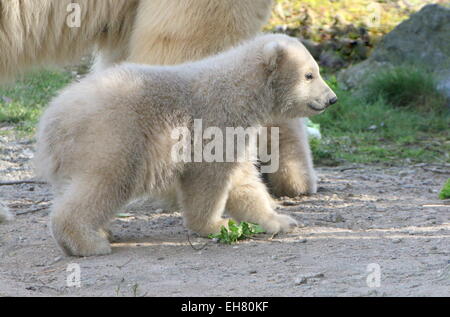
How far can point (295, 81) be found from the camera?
5.01 metres

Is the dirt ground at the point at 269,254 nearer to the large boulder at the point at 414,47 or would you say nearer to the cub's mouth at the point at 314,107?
the cub's mouth at the point at 314,107

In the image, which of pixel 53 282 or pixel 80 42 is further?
pixel 80 42

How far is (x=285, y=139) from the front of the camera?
6148 millimetres

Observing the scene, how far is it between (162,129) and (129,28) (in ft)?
5.04

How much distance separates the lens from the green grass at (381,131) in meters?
7.71

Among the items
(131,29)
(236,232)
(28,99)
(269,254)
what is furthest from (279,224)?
(28,99)

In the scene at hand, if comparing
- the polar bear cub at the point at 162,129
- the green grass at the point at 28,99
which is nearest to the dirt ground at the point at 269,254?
the polar bear cub at the point at 162,129

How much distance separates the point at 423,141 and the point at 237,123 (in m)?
3.99

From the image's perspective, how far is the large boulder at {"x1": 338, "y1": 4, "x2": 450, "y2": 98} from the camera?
9.84 meters

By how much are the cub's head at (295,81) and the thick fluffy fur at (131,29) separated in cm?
63

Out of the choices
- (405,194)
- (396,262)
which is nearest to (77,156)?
(396,262)

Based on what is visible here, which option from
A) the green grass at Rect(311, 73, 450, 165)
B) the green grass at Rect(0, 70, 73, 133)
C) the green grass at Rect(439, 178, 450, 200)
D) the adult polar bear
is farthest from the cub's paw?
the green grass at Rect(0, 70, 73, 133)

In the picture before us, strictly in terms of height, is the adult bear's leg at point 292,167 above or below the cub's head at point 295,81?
below

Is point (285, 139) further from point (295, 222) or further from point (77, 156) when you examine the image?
point (77, 156)
